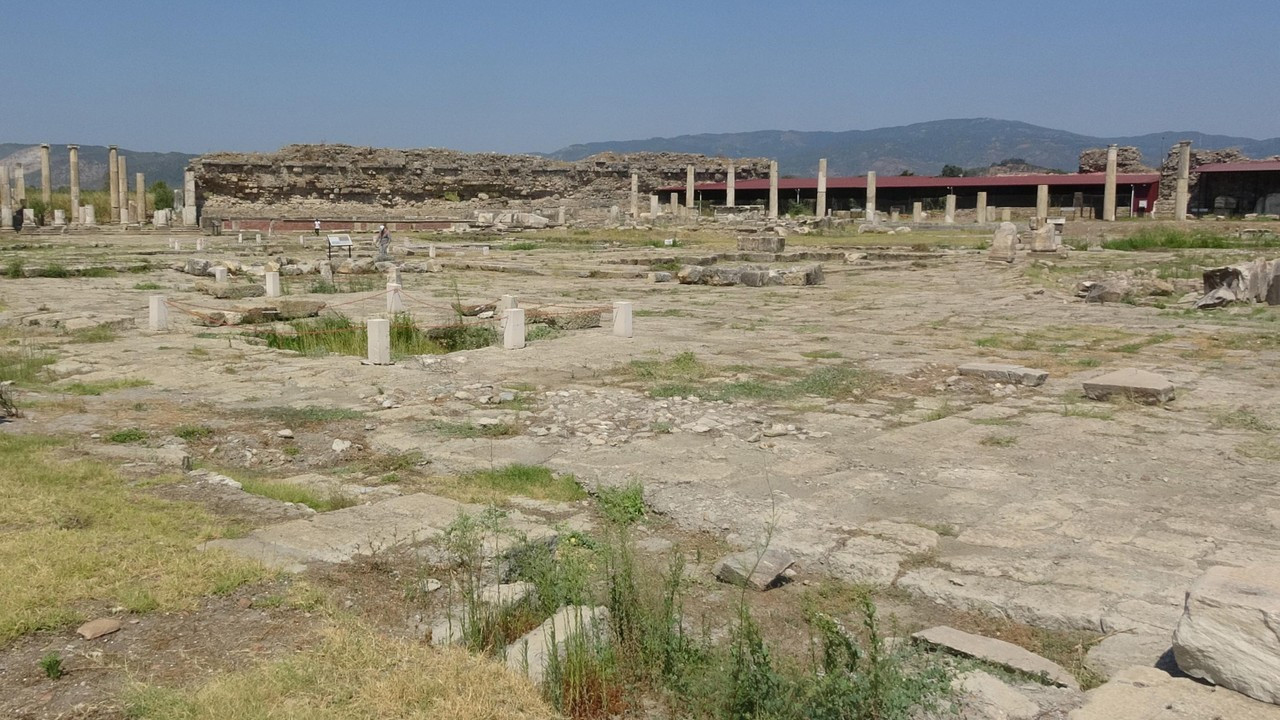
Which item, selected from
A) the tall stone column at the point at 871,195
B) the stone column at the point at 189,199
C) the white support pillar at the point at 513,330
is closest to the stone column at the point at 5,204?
the stone column at the point at 189,199

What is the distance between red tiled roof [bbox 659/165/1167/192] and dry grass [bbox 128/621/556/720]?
50.2 meters

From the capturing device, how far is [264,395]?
870 cm

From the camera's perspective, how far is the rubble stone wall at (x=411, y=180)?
49.7 m

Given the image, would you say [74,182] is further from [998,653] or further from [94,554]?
[998,653]

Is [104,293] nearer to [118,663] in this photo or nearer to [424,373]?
[424,373]

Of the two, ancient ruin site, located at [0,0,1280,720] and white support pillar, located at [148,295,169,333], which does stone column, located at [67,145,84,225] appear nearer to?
ancient ruin site, located at [0,0,1280,720]

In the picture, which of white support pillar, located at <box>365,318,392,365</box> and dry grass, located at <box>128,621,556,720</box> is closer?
dry grass, located at <box>128,621,556,720</box>

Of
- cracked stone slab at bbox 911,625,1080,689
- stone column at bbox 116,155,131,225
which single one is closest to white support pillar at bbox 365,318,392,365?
cracked stone slab at bbox 911,625,1080,689

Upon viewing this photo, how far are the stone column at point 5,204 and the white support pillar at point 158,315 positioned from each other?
122ft

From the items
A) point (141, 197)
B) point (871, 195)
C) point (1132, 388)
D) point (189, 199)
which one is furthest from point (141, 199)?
point (1132, 388)

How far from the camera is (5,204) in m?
49.7

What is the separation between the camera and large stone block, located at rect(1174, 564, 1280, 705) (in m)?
3.07

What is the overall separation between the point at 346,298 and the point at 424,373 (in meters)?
8.19

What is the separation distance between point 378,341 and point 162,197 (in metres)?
57.2
